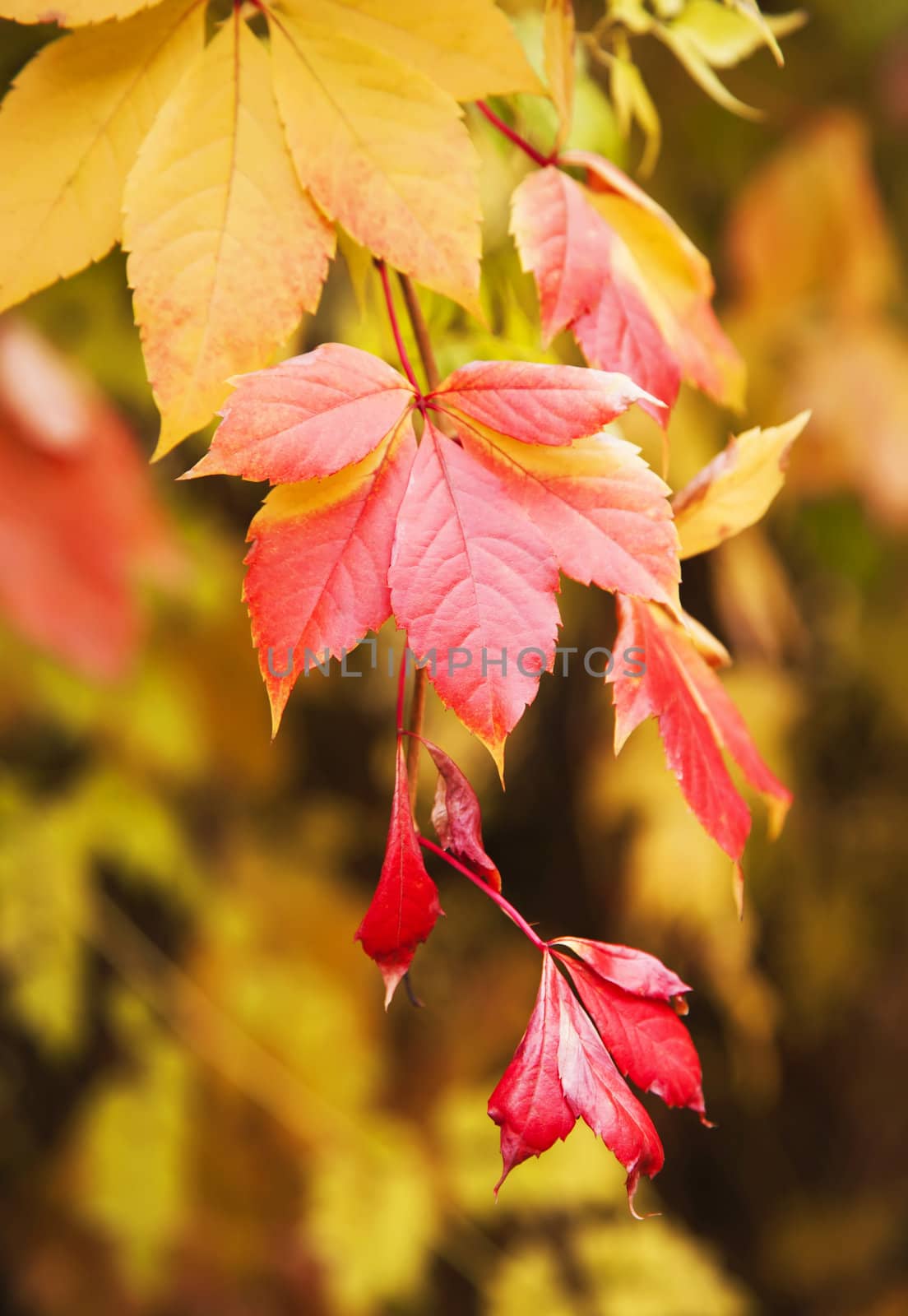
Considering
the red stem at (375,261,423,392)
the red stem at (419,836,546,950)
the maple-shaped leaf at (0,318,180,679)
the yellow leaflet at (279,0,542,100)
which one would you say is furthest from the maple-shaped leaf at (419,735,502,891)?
the maple-shaped leaf at (0,318,180,679)

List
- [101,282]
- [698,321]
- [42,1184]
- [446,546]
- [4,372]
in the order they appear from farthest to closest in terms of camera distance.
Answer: [42,1184]
[101,282]
[4,372]
[698,321]
[446,546]

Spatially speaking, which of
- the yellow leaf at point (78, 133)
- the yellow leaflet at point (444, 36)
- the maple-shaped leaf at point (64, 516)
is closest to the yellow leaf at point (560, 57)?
the yellow leaflet at point (444, 36)

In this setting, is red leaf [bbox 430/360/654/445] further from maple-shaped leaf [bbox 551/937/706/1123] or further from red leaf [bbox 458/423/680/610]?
maple-shaped leaf [bbox 551/937/706/1123]

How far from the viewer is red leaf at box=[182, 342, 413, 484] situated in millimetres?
305

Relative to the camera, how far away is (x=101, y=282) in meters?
1.28


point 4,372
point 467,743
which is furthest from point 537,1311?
point 4,372

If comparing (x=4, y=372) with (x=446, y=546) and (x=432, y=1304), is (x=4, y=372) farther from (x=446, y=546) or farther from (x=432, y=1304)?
(x=432, y=1304)

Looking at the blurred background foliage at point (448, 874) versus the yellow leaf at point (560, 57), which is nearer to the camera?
the yellow leaf at point (560, 57)

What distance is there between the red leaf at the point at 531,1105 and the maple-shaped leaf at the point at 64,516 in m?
0.65

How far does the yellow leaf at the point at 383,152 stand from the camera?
14.4 inches

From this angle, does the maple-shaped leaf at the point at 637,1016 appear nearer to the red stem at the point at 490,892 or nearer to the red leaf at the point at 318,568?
the red stem at the point at 490,892

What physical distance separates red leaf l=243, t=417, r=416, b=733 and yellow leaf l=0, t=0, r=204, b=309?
14 cm

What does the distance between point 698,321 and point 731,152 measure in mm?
1116

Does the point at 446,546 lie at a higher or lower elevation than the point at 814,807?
higher
